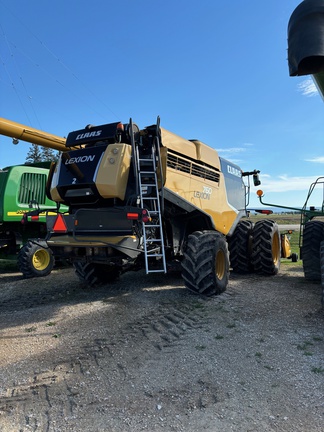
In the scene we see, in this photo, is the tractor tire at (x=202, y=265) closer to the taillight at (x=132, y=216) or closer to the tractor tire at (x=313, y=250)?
the taillight at (x=132, y=216)

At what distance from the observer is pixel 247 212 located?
9.98 m

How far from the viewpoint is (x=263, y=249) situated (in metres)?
8.61

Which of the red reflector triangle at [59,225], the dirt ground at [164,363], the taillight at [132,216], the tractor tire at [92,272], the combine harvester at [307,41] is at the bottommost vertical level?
the dirt ground at [164,363]

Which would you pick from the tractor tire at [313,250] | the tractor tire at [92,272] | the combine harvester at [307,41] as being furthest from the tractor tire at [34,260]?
the combine harvester at [307,41]

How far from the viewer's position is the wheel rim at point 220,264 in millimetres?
6754

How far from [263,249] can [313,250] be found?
116cm

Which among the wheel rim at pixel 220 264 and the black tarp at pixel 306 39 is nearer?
the black tarp at pixel 306 39

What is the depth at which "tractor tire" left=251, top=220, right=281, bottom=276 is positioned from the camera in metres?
8.62

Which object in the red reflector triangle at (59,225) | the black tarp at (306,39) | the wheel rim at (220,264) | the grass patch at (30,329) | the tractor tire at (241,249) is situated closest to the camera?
the black tarp at (306,39)

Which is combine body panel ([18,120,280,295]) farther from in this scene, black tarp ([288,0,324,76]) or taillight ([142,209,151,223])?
black tarp ([288,0,324,76])

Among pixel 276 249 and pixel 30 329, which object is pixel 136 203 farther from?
pixel 276 249

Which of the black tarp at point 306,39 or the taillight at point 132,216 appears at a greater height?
the black tarp at point 306,39

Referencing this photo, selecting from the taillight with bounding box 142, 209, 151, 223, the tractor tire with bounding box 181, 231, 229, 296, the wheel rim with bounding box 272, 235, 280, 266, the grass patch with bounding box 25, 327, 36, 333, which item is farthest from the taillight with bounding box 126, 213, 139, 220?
the wheel rim with bounding box 272, 235, 280, 266

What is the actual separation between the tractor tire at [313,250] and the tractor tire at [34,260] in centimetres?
600
